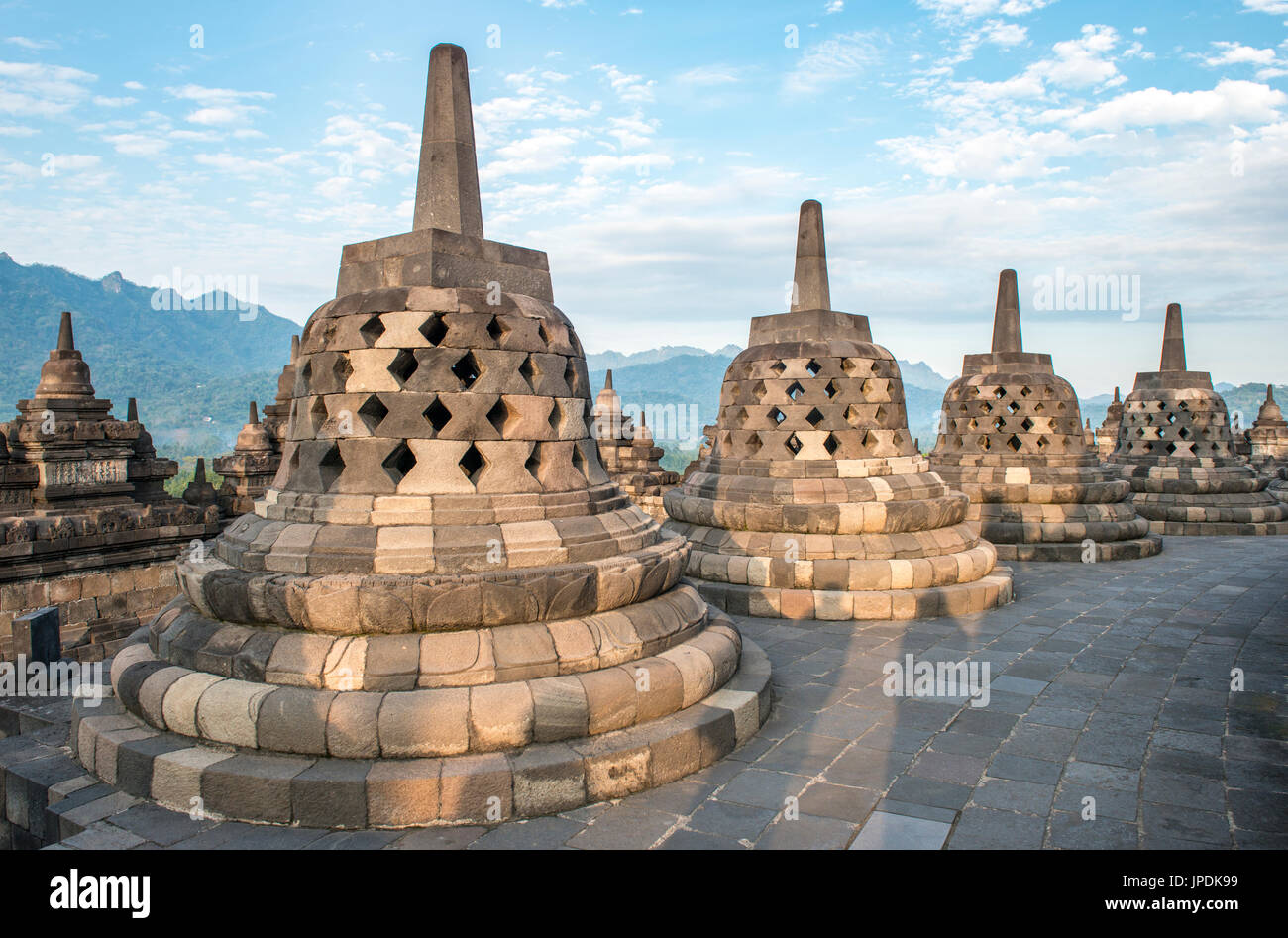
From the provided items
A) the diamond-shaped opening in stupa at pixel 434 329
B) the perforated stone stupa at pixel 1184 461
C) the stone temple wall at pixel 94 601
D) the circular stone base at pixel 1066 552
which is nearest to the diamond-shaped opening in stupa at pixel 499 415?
the diamond-shaped opening in stupa at pixel 434 329

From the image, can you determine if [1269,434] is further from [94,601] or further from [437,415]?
[94,601]

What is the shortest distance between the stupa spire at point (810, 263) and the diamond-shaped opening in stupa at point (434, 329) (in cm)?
567

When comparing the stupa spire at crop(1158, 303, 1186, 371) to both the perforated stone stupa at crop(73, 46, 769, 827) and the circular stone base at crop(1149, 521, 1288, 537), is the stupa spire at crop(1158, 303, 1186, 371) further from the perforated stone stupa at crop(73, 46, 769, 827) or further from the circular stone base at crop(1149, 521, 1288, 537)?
the perforated stone stupa at crop(73, 46, 769, 827)

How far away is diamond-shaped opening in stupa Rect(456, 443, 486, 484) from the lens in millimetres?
4938

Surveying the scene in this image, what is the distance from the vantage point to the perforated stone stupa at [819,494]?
329 inches

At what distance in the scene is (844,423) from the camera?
916 centimetres

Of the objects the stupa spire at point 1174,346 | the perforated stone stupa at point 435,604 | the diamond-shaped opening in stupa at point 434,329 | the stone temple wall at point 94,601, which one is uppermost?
the stupa spire at point 1174,346

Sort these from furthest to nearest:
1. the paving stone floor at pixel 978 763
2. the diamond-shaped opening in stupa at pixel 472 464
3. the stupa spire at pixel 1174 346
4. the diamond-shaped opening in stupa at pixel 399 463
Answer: the stupa spire at pixel 1174 346, the diamond-shaped opening in stupa at pixel 472 464, the diamond-shaped opening in stupa at pixel 399 463, the paving stone floor at pixel 978 763

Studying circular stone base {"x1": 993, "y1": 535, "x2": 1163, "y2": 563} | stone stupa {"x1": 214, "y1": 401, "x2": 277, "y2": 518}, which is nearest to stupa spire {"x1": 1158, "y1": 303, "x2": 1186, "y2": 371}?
circular stone base {"x1": 993, "y1": 535, "x2": 1163, "y2": 563}

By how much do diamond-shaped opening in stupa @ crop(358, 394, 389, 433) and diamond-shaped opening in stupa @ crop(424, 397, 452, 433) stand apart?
0.88 feet

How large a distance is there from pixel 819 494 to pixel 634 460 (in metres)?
11.1

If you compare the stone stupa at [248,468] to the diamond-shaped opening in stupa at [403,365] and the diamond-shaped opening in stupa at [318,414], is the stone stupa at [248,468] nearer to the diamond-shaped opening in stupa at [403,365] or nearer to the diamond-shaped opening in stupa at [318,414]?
the diamond-shaped opening in stupa at [318,414]
